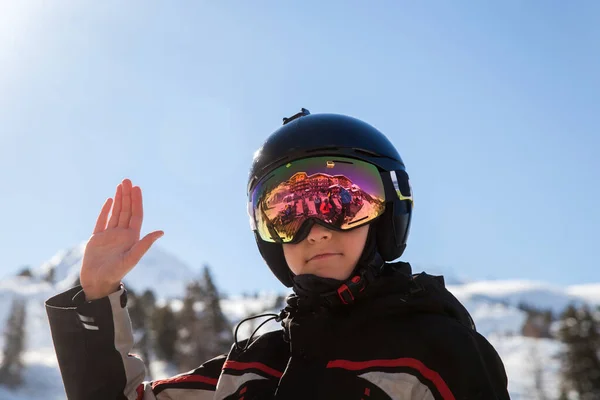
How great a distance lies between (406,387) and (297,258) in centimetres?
109

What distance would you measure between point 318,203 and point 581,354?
32.2 m

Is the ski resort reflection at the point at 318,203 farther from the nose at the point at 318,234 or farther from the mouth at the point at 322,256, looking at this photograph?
the mouth at the point at 322,256

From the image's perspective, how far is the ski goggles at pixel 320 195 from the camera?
321cm

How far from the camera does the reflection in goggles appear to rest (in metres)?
3.20

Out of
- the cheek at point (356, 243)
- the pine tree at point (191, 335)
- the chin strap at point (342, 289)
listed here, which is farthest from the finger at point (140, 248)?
the pine tree at point (191, 335)

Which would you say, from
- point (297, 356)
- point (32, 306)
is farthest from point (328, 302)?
point (32, 306)

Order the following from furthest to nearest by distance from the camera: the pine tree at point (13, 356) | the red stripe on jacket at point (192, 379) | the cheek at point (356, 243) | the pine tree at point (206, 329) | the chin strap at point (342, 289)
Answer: the pine tree at point (13, 356) < the pine tree at point (206, 329) < the red stripe on jacket at point (192, 379) < the cheek at point (356, 243) < the chin strap at point (342, 289)

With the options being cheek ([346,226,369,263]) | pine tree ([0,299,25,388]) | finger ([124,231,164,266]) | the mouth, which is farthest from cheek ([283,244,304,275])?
pine tree ([0,299,25,388])

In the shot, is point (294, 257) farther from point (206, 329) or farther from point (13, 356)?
point (13, 356)

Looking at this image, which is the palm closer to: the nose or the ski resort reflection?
the ski resort reflection

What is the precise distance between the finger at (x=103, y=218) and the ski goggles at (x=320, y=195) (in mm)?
1059

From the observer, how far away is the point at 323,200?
3.22 m

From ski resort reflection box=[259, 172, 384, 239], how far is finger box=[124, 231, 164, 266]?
2.37 feet

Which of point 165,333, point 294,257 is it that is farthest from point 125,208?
point 165,333
